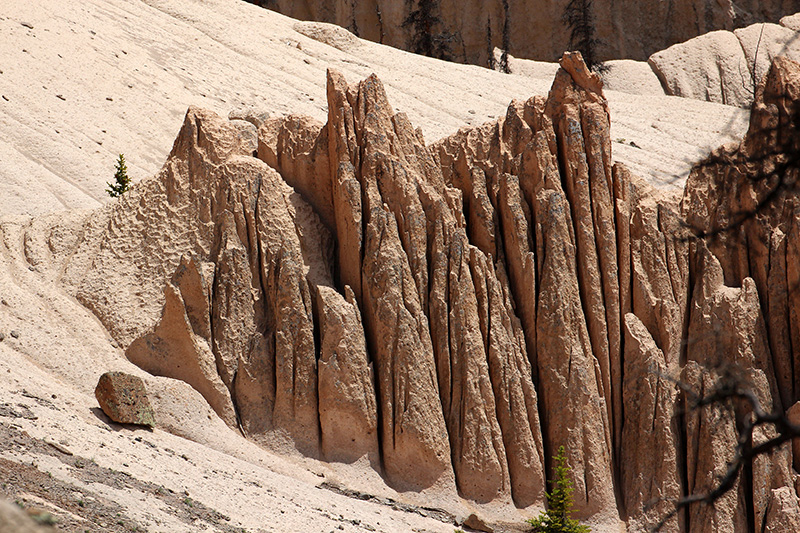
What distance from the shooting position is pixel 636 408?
56.3ft

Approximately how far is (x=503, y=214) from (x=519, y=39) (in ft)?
118

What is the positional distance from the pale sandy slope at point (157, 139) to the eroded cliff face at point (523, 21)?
10.9 metres

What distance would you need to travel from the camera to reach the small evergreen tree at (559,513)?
1510cm

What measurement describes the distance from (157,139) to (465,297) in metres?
15.5

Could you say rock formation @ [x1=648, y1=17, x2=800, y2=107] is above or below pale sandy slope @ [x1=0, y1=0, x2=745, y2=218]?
above

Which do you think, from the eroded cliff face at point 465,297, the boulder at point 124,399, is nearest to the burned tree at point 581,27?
the eroded cliff face at point 465,297

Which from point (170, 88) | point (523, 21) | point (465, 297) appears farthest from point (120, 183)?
point (523, 21)

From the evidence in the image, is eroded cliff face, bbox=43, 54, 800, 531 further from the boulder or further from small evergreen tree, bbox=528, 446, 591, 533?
the boulder

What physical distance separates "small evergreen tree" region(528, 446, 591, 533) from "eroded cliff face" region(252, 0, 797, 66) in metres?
36.3

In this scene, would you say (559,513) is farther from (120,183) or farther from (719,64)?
(719,64)

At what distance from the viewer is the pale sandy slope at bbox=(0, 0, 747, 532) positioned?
13961mm

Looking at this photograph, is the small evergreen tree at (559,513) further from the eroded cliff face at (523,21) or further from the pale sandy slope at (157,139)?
the eroded cliff face at (523,21)

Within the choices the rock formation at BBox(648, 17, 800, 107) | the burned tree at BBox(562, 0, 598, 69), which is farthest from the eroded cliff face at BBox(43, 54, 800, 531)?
the burned tree at BBox(562, 0, 598, 69)

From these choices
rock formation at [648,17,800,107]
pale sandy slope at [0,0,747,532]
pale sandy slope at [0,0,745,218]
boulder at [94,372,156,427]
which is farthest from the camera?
rock formation at [648,17,800,107]
